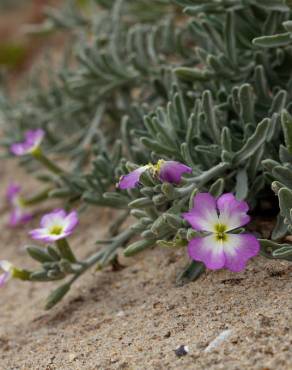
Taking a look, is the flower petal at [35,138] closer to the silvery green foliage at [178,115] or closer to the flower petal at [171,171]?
the silvery green foliage at [178,115]

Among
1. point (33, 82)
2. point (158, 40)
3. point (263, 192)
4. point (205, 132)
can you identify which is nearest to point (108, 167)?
point (205, 132)

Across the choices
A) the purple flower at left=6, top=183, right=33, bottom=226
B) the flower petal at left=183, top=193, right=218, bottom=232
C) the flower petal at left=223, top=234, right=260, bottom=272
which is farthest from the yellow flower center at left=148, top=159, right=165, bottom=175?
the purple flower at left=6, top=183, right=33, bottom=226

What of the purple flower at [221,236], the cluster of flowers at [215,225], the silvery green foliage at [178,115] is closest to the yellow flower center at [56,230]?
the silvery green foliage at [178,115]

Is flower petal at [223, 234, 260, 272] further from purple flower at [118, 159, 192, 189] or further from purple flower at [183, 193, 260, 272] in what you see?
purple flower at [118, 159, 192, 189]

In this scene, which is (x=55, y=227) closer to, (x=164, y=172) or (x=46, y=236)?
(x=46, y=236)


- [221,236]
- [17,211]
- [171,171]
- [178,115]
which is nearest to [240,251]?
[221,236]

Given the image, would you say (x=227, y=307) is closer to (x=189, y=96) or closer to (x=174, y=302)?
(x=174, y=302)
